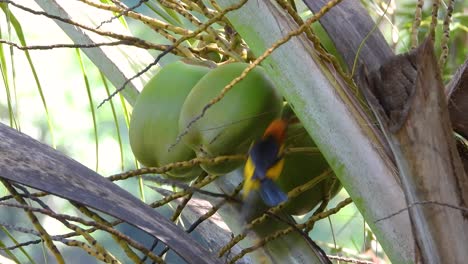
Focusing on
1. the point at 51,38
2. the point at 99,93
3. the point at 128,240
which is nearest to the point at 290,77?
the point at 128,240

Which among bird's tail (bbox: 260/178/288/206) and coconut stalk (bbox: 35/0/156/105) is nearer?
bird's tail (bbox: 260/178/288/206)

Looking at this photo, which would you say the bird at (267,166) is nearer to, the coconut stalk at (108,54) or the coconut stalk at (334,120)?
the coconut stalk at (334,120)

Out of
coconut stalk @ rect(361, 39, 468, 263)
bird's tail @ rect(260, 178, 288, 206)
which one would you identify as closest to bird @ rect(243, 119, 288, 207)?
bird's tail @ rect(260, 178, 288, 206)

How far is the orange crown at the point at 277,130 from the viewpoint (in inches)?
23.6

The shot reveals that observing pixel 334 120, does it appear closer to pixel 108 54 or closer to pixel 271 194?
pixel 271 194

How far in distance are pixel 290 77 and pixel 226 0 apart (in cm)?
8

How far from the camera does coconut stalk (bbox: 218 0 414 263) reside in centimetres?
54

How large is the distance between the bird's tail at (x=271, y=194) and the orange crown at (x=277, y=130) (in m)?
0.03

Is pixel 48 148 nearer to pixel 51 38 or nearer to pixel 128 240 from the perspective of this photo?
pixel 128 240

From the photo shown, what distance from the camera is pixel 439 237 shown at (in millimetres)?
505

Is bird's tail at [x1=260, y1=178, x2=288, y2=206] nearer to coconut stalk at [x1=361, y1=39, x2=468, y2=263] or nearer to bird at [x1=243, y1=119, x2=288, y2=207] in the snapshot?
bird at [x1=243, y1=119, x2=288, y2=207]

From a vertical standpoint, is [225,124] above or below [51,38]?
below

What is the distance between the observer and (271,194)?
1.94 feet

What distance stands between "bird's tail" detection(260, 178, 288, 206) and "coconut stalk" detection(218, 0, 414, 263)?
0.05m
